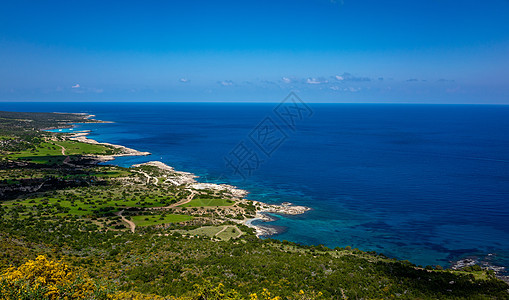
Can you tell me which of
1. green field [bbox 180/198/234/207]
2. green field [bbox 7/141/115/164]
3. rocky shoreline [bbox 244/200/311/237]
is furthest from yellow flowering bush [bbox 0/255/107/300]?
green field [bbox 7/141/115/164]

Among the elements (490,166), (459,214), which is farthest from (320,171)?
(490,166)

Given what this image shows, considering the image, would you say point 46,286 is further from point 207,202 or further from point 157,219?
point 207,202

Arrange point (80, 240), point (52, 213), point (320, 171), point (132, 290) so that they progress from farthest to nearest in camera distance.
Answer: point (320, 171)
point (52, 213)
point (80, 240)
point (132, 290)

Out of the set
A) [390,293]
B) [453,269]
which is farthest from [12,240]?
[453,269]

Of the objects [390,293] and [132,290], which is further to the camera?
[390,293]

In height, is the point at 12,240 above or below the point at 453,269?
above

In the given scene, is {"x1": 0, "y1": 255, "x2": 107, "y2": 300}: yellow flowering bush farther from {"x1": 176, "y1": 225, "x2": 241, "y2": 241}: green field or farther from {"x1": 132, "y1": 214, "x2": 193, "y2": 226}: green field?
{"x1": 132, "y1": 214, "x2": 193, "y2": 226}: green field

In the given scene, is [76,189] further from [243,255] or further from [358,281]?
[358,281]

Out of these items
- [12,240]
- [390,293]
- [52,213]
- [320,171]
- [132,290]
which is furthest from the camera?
[320,171]
